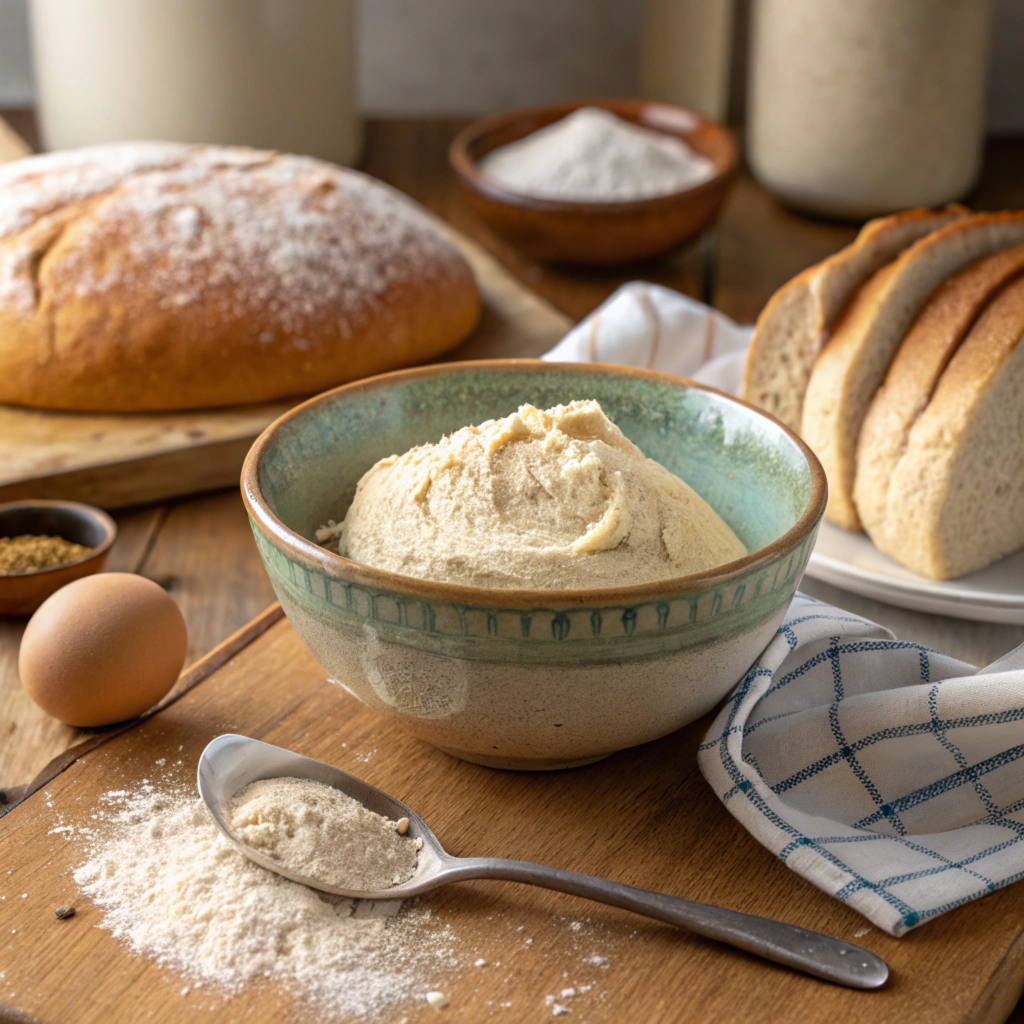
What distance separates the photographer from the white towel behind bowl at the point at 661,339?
5.27 feet

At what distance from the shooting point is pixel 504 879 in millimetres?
851

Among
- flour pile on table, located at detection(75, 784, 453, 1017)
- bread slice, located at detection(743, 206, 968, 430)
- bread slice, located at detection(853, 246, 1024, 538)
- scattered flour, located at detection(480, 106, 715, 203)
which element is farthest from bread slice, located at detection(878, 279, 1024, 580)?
scattered flour, located at detection(480, 106, 715, 203)

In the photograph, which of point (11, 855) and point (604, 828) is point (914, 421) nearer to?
point (604, 828)

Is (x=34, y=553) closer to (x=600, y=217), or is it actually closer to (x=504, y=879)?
(x=504, y=879)

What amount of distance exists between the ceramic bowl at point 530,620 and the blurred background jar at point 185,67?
1.47 metres

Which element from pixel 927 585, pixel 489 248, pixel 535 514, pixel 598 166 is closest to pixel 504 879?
pixel 535 514

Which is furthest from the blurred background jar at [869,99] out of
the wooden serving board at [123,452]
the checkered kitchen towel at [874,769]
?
the checkered kitchen towel at [874,769]

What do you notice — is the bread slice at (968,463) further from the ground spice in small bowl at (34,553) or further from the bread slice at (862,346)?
the ground spice in small bowl at (34,553)

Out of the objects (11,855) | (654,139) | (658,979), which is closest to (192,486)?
(11,855)

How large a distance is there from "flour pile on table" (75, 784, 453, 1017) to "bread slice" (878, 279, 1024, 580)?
0.71 m

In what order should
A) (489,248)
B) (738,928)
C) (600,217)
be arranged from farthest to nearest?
(489,248)
(600,217)
(738,928)

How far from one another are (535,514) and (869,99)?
1672 millimetres

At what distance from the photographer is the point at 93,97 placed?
92.3 inches

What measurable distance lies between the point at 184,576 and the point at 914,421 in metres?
0.84
